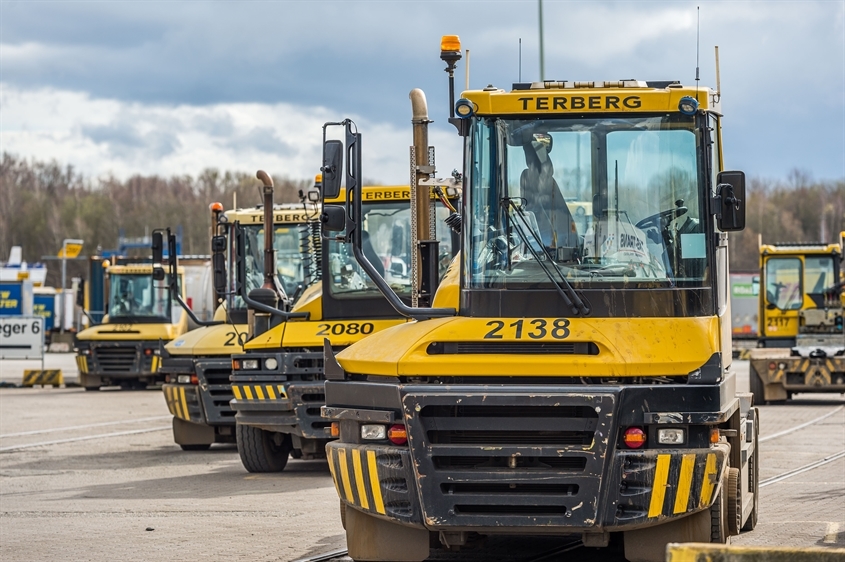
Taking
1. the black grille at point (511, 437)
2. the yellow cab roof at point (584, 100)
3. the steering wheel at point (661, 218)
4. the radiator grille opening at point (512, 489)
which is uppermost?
the yellow cab roof at point (584, 100)

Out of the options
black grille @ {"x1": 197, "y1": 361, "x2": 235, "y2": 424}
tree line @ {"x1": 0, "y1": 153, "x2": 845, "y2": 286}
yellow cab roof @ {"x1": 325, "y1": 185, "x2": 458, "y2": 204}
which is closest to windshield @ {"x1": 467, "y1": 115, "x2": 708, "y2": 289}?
yellow cab roof @ {"x1": 325, "y1": 185, "x2": 458, "y2": 204}

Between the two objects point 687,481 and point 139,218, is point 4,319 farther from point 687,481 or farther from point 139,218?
point 139,218

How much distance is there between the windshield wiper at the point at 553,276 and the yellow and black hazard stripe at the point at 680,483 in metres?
1.04

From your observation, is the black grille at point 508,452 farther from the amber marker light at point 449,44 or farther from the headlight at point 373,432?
the amber marker light at point 449,44

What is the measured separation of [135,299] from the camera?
33.5 meters

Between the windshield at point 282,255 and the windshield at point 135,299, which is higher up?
the windshield at point 282,255

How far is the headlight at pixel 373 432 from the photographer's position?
7.54m

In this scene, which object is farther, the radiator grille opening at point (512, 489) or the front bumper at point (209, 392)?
the front bumper at point (209, 392)

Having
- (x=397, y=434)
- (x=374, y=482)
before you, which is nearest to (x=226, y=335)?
(x=374, y=482)

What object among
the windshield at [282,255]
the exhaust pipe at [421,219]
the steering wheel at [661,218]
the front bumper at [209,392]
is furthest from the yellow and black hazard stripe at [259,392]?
the steering wheel at [661,218]

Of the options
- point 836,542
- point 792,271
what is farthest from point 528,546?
point 792,271

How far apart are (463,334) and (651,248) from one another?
1260 mm

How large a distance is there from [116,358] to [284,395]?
64.5ft

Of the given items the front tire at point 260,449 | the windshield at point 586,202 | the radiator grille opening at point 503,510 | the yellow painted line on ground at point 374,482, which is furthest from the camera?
the front tire at point 260,449
